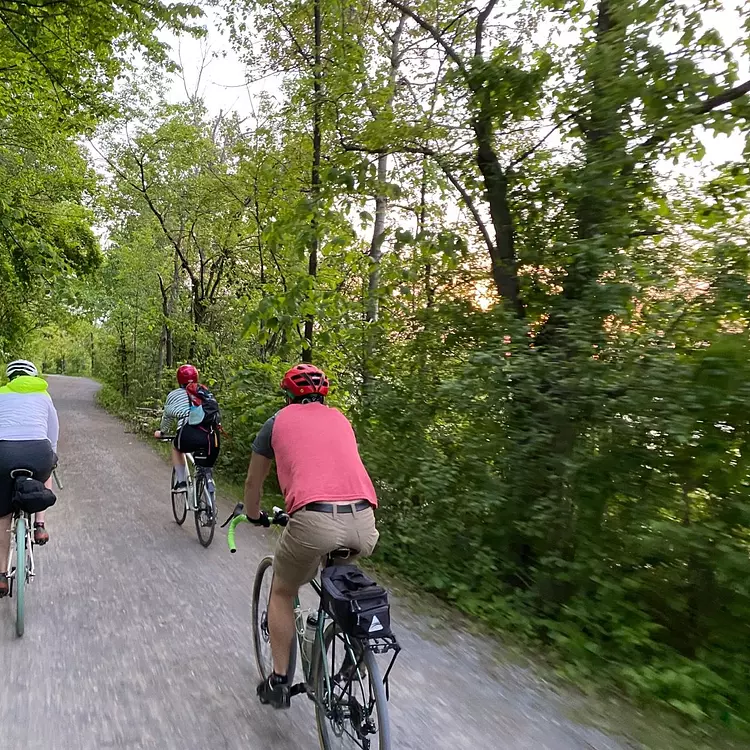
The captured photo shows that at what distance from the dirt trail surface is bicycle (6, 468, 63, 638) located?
0.63 ft

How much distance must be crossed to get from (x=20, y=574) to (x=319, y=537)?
293 centimetres

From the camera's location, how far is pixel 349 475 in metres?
3.21

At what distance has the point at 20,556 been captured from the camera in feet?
15.0

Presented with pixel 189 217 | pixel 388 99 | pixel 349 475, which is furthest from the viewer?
pixel 189 217

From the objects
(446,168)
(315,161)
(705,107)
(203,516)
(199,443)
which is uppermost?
(315,161)

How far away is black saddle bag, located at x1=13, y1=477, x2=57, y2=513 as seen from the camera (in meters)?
4.61

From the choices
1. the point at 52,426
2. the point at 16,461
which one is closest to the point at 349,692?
the point at 16,461

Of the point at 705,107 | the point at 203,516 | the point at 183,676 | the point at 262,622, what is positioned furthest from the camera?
the point at 203,516

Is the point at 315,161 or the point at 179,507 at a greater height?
the point at 315,161

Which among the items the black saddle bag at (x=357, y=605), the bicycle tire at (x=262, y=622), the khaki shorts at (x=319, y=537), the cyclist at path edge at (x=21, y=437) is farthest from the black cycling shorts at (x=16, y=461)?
the black saddle bag at (x=357, y=605)

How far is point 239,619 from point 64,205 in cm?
1538

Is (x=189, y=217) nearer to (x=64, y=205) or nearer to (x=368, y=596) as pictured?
(x=64, y=205)

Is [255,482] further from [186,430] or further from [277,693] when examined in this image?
[186,430]

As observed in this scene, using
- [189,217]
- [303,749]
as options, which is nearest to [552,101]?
[303,749]
